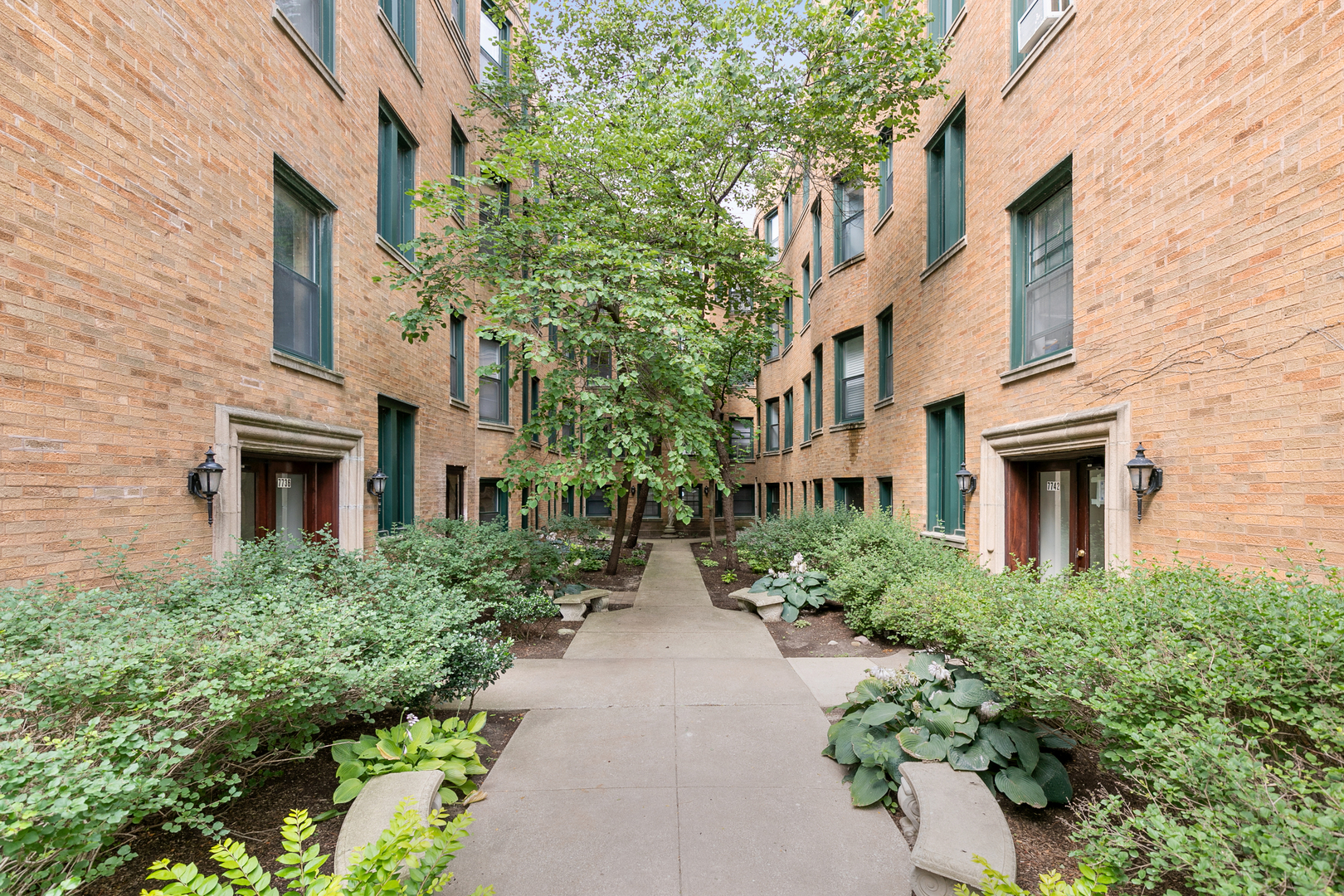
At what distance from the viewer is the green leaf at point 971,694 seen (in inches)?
145

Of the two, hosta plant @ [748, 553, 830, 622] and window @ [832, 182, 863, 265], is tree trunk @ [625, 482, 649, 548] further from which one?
window @ [832, 182, 863, 265]

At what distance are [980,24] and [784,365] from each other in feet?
40.0

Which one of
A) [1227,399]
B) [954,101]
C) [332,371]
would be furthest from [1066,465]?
[332,371]

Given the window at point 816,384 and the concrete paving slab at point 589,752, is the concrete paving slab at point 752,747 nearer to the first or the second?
the concrete paving slab at point 589,752

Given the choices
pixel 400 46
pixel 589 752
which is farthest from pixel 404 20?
pixel 589 752

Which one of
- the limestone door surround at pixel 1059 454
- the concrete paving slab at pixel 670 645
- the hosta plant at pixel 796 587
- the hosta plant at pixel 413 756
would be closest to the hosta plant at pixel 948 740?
the limestone door surround at pixel 1059 454

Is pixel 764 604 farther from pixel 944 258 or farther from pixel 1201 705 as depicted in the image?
pixel 1201 705

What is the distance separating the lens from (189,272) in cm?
475

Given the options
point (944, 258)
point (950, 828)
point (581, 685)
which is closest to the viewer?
point (950, 828)

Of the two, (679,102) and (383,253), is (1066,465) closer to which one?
(679,102)

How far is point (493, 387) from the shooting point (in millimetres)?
13070

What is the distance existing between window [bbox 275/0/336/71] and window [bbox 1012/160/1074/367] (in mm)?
8257

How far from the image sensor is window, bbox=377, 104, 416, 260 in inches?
336

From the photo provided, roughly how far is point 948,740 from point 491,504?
11097 mm
